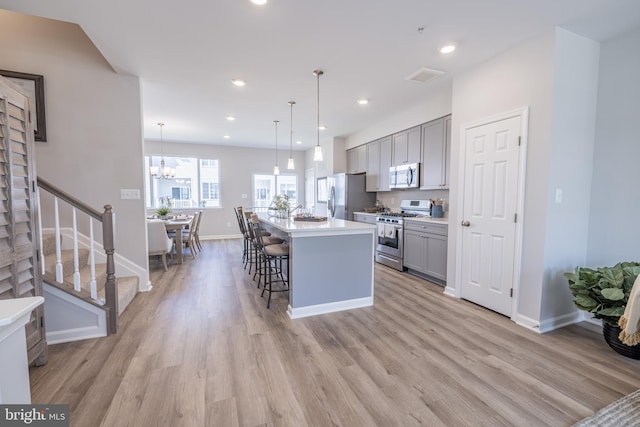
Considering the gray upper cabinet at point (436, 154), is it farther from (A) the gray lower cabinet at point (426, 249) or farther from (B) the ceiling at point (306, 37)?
(A) the gray lower cabinet at point (426, 249)

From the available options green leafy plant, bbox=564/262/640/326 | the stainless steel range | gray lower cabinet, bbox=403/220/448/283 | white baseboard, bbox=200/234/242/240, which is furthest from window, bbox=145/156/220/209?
green leafy plant, bbox=564/262/640/326

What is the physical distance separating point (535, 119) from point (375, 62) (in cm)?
162

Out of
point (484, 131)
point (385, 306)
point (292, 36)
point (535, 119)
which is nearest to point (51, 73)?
point (292, 36)

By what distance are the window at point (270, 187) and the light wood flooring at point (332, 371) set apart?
540 centimetres

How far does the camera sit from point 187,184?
743 cm

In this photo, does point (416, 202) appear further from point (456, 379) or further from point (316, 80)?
point (456, 379)

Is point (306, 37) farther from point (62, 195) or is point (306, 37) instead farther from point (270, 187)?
point (270, 187)

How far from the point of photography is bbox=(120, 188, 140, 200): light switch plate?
3.37m

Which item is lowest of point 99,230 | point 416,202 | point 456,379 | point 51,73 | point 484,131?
point 456,379

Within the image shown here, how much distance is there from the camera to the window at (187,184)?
710cm

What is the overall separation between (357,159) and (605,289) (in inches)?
184

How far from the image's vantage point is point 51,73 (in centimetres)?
301

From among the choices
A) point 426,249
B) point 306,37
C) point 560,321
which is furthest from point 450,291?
point 306,37

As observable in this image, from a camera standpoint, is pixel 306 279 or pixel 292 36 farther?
pixel 306 279
